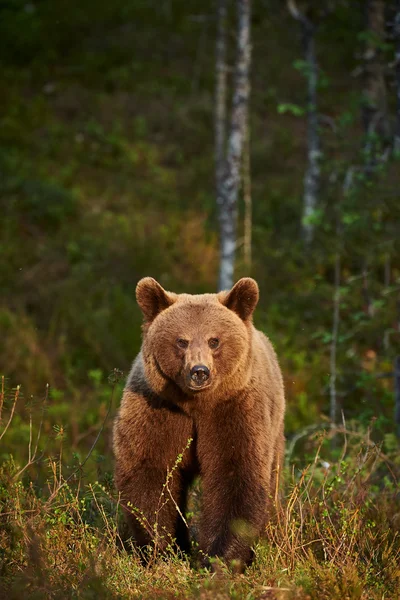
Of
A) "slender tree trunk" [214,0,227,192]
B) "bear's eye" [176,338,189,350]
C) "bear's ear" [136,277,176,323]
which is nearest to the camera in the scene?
"bear's eye" [176,338,189,350]

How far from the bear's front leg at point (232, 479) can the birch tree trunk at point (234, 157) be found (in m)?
7.74

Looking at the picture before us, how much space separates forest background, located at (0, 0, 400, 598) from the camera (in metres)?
9.37

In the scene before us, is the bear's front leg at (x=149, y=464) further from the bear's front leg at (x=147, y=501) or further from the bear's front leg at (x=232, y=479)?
the bear's front leg at (x=232, y=479)

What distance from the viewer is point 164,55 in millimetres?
25719

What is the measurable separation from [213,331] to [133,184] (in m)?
14.1

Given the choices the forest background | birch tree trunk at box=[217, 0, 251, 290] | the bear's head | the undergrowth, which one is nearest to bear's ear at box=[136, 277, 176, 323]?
the bear's head

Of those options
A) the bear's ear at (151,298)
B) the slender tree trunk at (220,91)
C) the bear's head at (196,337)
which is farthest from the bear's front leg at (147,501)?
the slender tree trunk at (220,91)

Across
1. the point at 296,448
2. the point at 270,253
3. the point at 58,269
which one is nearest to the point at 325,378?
the point at 296,448

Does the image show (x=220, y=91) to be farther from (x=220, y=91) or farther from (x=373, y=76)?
(x=373, y=76)

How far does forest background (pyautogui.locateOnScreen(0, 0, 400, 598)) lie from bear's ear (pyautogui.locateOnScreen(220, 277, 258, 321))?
91 centimetres

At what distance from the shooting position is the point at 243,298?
5461 millimetres

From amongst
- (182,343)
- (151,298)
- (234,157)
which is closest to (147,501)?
(182,343)

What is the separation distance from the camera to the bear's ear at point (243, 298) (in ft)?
17.7

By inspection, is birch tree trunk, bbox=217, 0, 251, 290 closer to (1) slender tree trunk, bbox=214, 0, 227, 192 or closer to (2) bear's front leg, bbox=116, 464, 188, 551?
(1) slender tree trunk, bbox=214, 0, 227, 192
